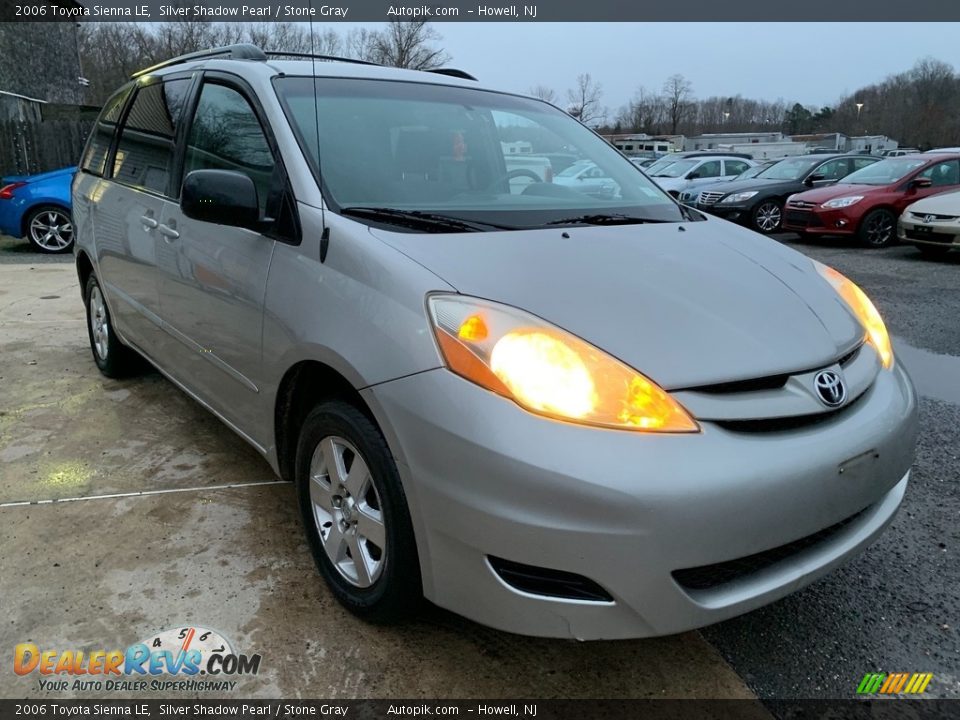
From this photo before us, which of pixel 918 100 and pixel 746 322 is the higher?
pixel 918 100

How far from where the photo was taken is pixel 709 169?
17.0 meters

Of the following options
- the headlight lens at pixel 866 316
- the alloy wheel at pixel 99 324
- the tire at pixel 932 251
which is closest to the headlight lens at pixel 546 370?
the headlight lens at pixel 866 316

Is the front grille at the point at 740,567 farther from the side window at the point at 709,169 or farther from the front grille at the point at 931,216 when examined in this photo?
the side window at the point at 709,169

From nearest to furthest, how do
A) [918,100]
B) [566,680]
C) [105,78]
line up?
[566,680], [105,78], [918,100]

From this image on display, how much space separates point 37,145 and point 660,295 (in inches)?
674

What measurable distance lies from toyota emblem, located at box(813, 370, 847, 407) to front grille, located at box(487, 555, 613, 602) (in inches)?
31.0

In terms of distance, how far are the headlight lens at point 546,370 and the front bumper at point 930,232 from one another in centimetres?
962

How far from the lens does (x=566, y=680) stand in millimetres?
2025

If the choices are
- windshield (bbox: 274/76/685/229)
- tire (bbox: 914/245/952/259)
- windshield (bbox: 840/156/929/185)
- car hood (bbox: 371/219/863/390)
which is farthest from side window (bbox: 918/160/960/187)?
car hood (bbox: 371/219/863/390)

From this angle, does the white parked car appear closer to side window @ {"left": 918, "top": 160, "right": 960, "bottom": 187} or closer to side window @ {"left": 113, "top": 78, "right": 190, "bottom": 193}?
side window @ {"left": 918, "top": 160, "right": 960, "bottom": 187}

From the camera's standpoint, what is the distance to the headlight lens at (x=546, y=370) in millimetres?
1668

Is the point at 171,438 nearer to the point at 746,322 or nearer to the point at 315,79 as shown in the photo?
the point at 315,79

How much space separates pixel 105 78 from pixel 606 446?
4364 centimetres

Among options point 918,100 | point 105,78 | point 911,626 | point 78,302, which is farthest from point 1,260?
point 918,100
